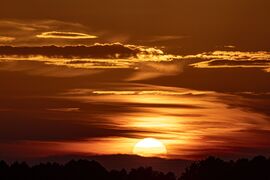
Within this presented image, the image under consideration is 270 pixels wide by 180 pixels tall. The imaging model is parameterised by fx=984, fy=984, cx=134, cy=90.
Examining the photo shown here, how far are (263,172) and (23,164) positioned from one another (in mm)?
34752

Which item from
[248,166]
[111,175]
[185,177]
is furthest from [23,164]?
[248,166]

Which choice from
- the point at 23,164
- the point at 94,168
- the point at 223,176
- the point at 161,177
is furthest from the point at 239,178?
the point at 23,164

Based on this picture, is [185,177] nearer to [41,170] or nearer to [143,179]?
[143,179]

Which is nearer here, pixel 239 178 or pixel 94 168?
pixel 239 178

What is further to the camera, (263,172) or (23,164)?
(23,164)

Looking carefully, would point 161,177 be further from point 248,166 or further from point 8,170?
point 8,170

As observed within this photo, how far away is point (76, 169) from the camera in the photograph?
138875mm

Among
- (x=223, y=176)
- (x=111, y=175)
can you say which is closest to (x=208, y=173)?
(x=223, y=176)

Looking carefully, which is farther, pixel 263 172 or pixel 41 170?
pixel 41 170

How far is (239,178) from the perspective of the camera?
127750 millimetres

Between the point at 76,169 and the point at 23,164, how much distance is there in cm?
798

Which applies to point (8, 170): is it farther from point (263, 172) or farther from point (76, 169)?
point (263, 172)

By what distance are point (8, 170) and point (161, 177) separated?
21.3 meters

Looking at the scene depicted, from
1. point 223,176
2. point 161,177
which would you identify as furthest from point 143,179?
point 223,176
